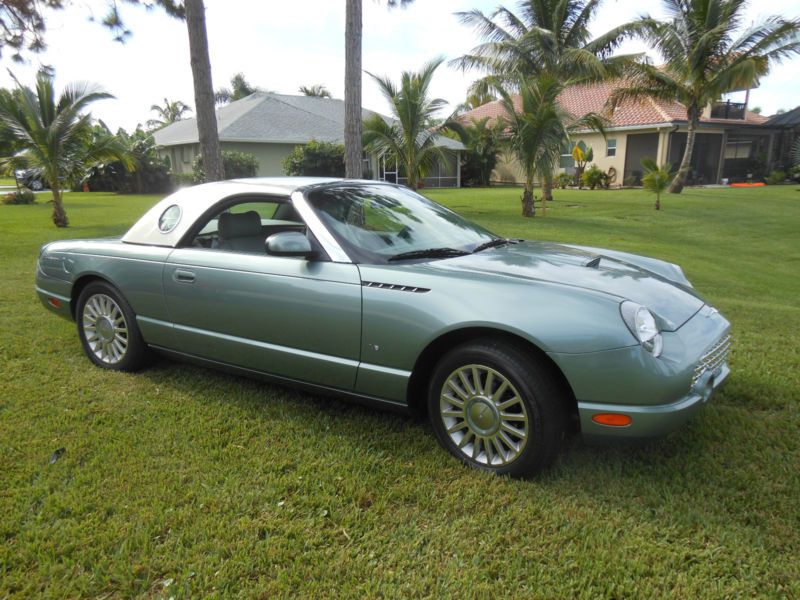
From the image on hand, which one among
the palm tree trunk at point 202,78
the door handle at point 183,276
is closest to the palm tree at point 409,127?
the palm tree trunk at point 202,78

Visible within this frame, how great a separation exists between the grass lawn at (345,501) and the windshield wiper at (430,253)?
103 cm

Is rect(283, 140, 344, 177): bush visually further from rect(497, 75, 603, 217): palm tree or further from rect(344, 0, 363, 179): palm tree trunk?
rect(344, 0, 363, 179): palm tree trunk

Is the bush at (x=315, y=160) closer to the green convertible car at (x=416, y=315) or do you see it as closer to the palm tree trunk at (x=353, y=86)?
the palm tree trunk at (x=353, y=86)

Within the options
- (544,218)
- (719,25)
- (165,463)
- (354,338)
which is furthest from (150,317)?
(719,25)

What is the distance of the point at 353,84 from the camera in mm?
8953

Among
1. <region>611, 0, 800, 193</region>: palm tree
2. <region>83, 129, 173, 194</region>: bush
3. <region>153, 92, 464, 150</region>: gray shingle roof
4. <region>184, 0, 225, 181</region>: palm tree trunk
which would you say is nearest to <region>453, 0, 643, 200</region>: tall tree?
<region>611, 0, 800, 193</region>: palm tree

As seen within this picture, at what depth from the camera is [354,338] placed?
3.16 metres

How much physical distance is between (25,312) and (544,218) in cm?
1322

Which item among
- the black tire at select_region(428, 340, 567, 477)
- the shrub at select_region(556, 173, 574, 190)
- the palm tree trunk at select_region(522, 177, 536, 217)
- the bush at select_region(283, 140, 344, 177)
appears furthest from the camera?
the shrub at select_region(556, 173, 574, 190)

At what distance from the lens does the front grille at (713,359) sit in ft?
9.01

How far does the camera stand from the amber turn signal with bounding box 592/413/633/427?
102 inches

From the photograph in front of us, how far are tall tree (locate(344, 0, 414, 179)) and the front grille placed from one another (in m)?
6.87

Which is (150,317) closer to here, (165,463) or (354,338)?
(165,463)

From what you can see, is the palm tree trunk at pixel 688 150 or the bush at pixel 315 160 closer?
the palm tree trunk at pixel 688 150
